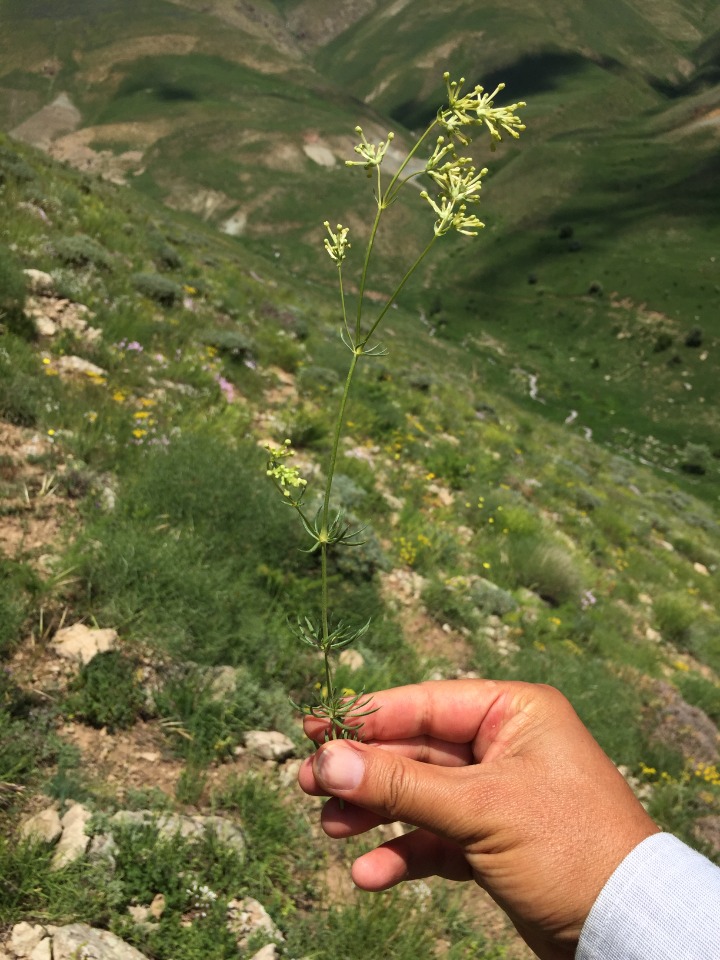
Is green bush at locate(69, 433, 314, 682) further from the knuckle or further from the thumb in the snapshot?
the knuckle

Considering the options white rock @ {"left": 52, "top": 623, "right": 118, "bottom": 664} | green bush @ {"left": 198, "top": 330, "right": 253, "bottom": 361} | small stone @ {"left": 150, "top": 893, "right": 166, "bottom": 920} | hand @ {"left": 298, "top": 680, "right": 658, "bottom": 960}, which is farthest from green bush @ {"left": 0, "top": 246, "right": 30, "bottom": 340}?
hand @ {"left": 298, "top": 680, "right": 658, "bottom": 960}

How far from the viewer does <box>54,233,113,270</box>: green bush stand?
8.63 metres

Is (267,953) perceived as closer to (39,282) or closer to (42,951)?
(42,951)

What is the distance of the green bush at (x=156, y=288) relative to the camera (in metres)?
9.44

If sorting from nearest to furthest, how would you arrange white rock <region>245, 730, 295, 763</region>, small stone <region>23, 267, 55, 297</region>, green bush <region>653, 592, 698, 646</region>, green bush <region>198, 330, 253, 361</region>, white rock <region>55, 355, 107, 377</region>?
white rock <region>245, 730, 295, 763</region>
white rock <region>55, 355, 107, 377</region>
small stone <region>23, 267, 55, 297</region>
green bush <region>198, 330, 253, 361</region>
green bush <region>653, 592, 698, 646</region>

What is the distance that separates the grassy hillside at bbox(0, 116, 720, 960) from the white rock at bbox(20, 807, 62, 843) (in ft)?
0.17

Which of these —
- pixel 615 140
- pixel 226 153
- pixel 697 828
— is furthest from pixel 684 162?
pixel 697 828

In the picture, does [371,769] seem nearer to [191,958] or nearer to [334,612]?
[191,958]

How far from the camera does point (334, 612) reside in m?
5.16

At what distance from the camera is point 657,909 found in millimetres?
1863

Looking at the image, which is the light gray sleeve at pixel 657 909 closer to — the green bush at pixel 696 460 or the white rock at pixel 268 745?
the white rock at pixel 268 745

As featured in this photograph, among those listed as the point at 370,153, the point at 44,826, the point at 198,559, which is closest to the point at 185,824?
the point at 44,826

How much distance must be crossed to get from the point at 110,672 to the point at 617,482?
880 inches

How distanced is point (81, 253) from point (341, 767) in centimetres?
897
